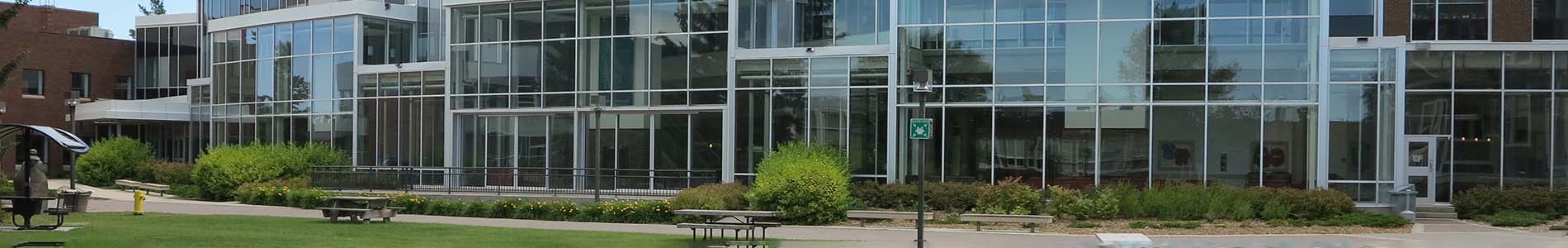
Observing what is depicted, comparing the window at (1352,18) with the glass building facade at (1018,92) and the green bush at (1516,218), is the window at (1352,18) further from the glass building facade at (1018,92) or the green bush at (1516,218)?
the green bush at (1516,218)

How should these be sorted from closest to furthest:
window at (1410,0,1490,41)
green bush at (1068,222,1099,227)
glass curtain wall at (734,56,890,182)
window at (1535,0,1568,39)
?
green bush at (1068,222,1099,227) < window at (1535,0,1568,39) < window at (1410,0,1490,41) < glass curtain wall at (734,56,890,182)

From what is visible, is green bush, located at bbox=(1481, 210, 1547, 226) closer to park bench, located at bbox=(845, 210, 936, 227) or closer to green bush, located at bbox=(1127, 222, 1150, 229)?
green bush, located at bbox=(1127, 222, 1150, 229)

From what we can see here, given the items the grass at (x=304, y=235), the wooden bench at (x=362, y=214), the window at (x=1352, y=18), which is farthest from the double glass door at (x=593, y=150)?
the window at (x=1352, y=18)

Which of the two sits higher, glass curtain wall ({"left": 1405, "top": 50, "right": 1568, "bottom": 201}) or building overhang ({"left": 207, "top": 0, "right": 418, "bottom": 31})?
building overhang ({"left": 207, "top": 0, "right": 418, "bottom": 31})

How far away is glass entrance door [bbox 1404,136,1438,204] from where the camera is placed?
29.7 m

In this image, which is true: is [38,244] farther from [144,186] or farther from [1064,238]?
[144,186]

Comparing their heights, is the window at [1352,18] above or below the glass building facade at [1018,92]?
above

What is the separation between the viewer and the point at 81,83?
54.3 meters

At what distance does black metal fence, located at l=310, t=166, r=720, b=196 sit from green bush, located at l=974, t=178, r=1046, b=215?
7.55 meters

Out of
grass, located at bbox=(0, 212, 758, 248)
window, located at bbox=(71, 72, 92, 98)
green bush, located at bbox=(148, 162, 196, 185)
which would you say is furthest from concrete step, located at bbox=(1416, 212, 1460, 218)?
window, located at bbox=(71, 72, 92, 98)

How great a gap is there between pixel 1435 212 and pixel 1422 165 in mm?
1881

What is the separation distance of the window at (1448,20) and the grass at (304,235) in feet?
61.2

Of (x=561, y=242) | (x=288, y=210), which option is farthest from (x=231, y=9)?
(x=561, y=242)

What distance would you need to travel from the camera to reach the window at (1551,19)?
1196 inches
